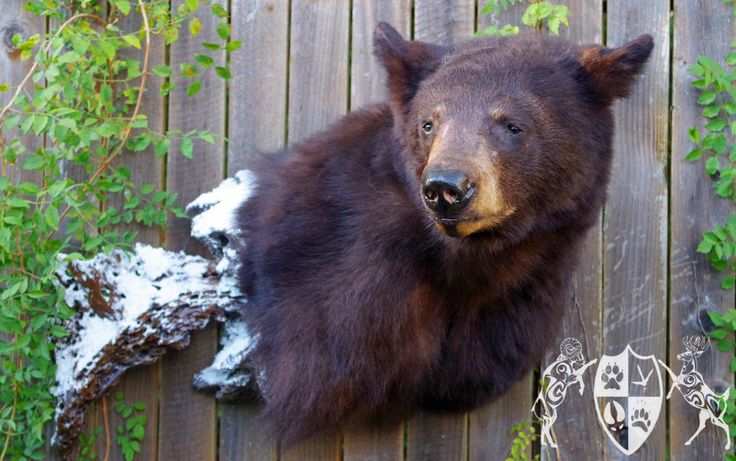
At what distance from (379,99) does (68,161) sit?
137cm

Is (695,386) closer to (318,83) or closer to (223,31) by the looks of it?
(318,83)

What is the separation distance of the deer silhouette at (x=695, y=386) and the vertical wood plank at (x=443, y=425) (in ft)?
2.94

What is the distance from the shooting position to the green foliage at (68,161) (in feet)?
12.9

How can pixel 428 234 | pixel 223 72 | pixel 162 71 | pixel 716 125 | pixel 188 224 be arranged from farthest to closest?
pixel 188 224, pixel 716 125, pixel 223 72, pixel 162 71, pixel 428 234

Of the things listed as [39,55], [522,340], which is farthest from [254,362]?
[39,55]

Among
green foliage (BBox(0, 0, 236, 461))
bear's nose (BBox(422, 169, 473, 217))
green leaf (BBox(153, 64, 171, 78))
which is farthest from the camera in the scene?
green leaf (BBox(153, 64, 171, 78))

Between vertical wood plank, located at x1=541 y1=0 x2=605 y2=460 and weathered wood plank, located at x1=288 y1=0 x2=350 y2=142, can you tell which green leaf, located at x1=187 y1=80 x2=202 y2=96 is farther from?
vertical wood plank, located at x1=541 y1=0 x2=605 y2=460

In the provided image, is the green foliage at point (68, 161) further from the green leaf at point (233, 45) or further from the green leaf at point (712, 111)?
the green leaf at point (712, 111)

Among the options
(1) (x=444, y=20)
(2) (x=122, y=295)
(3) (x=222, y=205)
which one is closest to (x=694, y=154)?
(1) (x=444, y=20)

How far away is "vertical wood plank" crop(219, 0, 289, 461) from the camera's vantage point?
454 centimetres

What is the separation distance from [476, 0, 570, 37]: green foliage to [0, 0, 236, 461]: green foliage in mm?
1112

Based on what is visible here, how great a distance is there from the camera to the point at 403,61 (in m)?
3.81

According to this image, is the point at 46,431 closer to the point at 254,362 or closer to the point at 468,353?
the point at 254,362

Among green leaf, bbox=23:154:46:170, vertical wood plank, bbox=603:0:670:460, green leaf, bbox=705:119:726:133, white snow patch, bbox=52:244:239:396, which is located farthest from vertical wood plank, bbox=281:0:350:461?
green leaf, bbox=705:119:726:133
